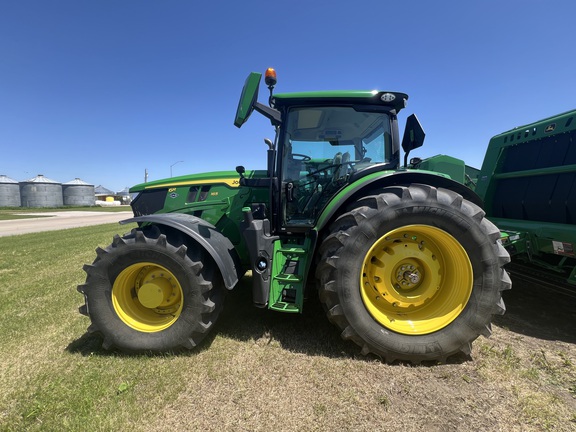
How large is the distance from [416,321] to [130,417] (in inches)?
85.0

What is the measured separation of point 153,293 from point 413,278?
2.21 metres

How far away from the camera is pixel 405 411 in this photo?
1.83 metres

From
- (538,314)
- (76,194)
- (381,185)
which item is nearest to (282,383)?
(381,185)

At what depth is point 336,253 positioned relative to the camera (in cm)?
236

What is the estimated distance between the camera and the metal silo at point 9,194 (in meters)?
41.2

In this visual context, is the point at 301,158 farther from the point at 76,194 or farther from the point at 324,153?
the point at 76,194

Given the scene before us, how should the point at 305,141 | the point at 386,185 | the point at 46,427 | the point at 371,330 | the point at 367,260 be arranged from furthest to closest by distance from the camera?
the point at 305,141 → the point at 386,185 → the point at 367,260 → the point at 371,330 → the point at 46,427

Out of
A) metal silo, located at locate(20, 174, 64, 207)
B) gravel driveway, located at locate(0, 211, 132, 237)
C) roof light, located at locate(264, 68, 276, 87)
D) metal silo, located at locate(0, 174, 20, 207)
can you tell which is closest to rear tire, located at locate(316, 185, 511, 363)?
roof light, located at locate(264, 68, 276, 87)

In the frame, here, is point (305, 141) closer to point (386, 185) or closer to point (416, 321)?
point (386, 185)

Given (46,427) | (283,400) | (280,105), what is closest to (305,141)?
(280,105)

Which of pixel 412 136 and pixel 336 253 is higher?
pixel 412 136

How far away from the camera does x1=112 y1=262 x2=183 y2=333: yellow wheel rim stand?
2.54 m

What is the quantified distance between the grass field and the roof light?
7.46 feet

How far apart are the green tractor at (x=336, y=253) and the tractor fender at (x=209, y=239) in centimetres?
1
